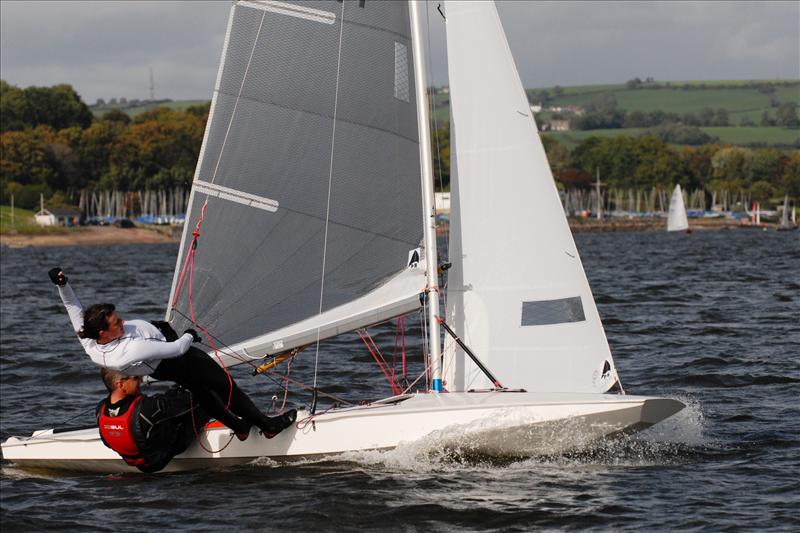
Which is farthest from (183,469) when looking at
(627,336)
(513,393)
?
(627,336)

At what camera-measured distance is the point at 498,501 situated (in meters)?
9.46

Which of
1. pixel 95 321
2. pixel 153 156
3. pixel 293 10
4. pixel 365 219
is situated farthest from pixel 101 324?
pixel 153 156

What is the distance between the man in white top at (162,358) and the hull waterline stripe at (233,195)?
1.27 metres

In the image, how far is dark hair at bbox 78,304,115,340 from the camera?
9672 mm

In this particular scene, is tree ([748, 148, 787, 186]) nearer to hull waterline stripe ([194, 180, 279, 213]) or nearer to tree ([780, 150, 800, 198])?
tree ([780, 150, 800, 198])

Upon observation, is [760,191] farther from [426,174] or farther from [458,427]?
[458,427]

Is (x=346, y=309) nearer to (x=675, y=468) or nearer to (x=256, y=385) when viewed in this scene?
(x=675, y=468)

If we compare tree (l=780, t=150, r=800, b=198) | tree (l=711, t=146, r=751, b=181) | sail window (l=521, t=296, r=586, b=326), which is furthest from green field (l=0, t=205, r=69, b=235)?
sail window (l=521, t=296, r=586, b=326)

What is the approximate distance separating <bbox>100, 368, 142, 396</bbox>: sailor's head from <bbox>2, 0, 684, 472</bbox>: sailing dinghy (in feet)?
3.04

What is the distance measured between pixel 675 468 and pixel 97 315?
497cm

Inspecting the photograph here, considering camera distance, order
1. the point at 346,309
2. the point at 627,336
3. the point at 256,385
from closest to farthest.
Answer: the point at 346,309, the point at 256,385, the point at 627,336

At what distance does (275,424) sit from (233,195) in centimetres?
205

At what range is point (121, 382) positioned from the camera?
10.2 metres

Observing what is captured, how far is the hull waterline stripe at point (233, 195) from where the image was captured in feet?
36.0
